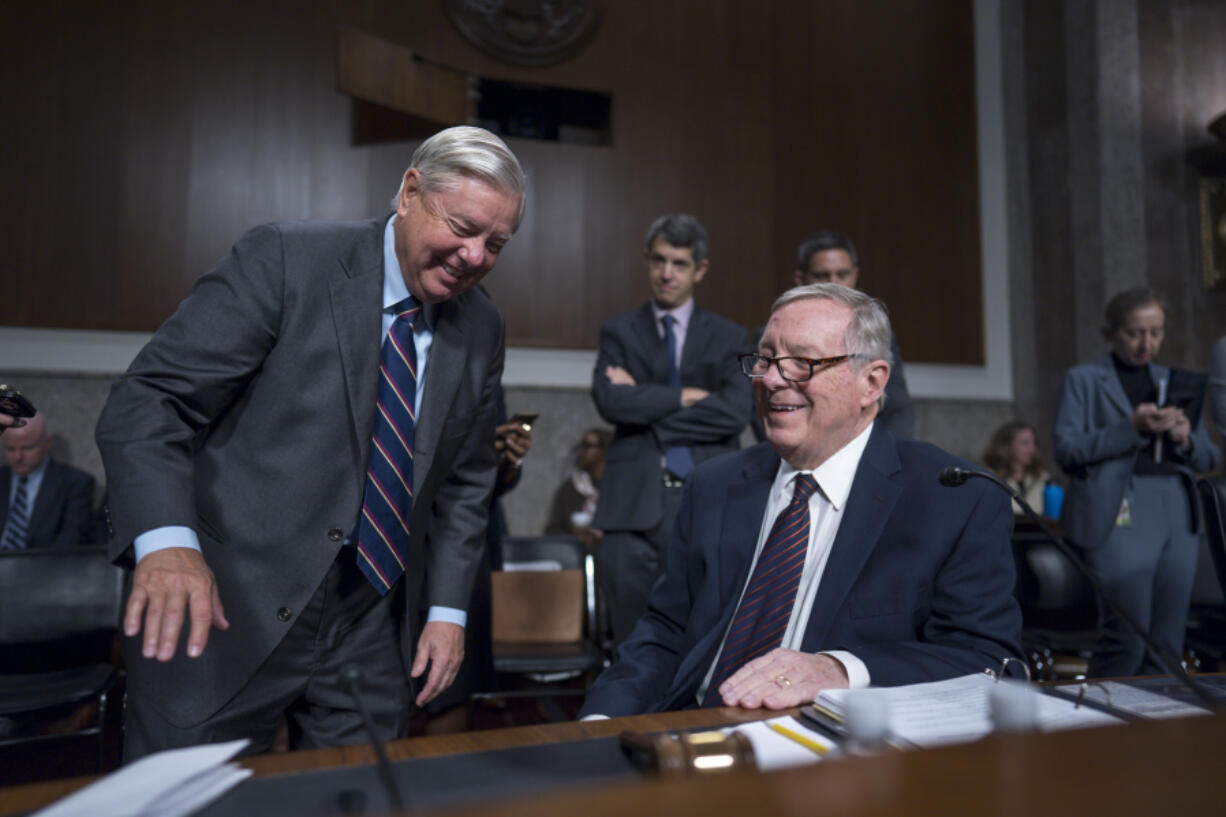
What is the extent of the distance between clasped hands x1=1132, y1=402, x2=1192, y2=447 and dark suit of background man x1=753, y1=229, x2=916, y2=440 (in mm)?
963

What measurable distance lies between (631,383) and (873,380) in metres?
1.67

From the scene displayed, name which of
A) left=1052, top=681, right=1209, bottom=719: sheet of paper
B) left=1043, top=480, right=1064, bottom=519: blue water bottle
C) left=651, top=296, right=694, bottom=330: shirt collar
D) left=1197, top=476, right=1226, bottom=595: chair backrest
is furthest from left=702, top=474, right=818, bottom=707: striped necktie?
left=1043, top=480, right=1064, bottom=519: blue water bottle

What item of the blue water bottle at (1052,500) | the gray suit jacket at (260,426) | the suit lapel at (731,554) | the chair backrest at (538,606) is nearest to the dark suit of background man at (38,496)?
the chair backrest at (538,606)

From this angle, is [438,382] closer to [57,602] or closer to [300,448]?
[300,448]

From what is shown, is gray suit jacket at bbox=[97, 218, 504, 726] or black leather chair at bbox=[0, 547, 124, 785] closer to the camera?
gray suit jacket at bbox=[97, 218, 504, 726]

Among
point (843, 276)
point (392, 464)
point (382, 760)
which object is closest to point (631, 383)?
point (843, 276)

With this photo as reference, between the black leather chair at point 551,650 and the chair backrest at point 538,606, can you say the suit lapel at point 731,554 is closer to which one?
the black leather chair at point 551,650

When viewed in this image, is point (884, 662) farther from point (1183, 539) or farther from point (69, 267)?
point (69, 267)

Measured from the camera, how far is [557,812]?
621 mm

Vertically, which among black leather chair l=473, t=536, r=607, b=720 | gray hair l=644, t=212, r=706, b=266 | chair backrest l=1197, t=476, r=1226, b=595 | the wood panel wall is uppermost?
the wood panel wall

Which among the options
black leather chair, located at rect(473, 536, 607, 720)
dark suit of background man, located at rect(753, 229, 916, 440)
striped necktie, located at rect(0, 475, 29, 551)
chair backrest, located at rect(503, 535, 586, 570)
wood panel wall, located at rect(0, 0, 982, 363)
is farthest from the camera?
wood panel wall, located at rect(0, 0, 982, 363)

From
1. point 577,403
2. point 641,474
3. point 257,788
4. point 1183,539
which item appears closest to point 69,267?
point 577,403

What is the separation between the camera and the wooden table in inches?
24.9

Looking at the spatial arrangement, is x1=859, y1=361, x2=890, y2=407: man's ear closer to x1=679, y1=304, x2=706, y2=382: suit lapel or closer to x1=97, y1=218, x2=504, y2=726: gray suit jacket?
x1=97, y1=218, x2=504, y2=726: gray suit jacket
